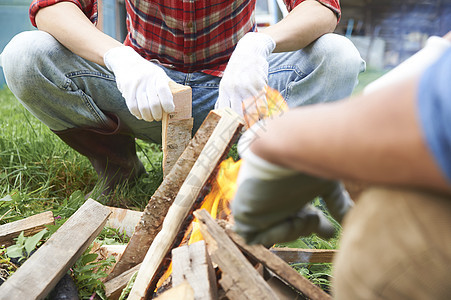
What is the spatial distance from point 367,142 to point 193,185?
91cm

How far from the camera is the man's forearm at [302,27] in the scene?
210 cm

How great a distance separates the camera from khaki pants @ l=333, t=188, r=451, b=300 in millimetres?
709

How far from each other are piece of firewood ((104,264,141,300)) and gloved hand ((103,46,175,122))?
0.61 metres

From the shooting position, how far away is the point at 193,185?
146cm

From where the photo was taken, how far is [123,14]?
6.59m

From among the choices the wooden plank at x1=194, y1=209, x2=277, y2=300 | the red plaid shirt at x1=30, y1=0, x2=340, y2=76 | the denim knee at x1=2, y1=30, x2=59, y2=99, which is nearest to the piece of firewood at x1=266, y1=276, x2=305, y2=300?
the wooden plank at x1=194, y1=209, x2=277, y2=300

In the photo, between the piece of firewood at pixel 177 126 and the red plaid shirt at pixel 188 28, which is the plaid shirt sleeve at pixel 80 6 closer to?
the red plaid shirt at pixel 188 28

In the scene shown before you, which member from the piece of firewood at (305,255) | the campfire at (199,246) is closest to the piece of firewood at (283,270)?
the campfire at (199,246)

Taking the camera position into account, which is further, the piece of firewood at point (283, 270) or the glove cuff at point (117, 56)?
the glove cuff at point (117, 56)

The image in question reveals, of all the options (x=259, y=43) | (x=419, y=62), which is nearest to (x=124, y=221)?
(x=259, y=43)

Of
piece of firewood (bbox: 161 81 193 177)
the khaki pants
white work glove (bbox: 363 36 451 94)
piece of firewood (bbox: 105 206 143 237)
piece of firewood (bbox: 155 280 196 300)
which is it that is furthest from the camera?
piece of firewood (bbox: 105 206 143 237)

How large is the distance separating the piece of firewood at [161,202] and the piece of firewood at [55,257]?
0.48 ft

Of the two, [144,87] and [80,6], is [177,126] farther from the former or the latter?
[80,6]

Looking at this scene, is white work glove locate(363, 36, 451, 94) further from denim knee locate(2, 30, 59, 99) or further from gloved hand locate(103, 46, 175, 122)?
denim knee locate(2, 30, 59, 99)
